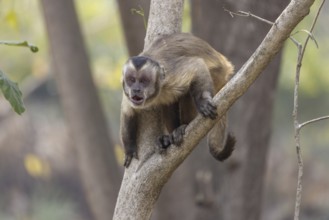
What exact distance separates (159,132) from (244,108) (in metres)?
2.94

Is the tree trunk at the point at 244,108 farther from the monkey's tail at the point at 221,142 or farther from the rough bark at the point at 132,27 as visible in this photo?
the monkey's tail at the point at 221,142

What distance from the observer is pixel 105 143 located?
779 centimetres

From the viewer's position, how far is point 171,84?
5.02m

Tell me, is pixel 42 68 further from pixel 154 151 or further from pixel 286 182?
pixel 154 151

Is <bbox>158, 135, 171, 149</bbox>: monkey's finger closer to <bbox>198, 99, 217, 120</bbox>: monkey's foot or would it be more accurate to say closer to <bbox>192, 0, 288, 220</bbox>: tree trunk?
<bbox>198, 99, 217, 120</bbox>: monkey's foot

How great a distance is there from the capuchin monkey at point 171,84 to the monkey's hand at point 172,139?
215 millimetres

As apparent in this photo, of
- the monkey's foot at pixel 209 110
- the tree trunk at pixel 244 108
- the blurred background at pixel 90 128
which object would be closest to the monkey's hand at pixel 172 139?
the monkey's foot at pixel 209 110

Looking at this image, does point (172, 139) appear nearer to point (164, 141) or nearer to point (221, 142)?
point (164, 141)

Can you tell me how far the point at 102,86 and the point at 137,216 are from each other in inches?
317

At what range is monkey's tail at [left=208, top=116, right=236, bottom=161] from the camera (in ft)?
17.1

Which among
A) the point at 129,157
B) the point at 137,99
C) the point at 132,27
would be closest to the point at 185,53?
the point at 137,99

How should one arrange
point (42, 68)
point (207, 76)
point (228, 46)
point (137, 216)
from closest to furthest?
point (137, 216)
point (207, 76)
point (228, 46)
point (42, 68)

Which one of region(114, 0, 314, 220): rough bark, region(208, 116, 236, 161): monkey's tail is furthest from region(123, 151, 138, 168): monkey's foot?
region(208, 116, 236, 161): monkey's tail

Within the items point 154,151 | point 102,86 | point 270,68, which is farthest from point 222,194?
point 102,86
